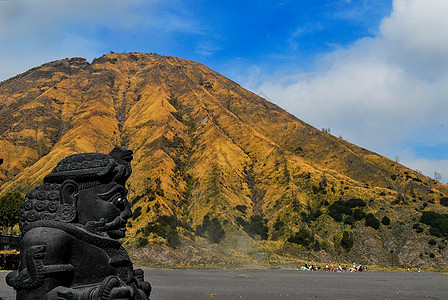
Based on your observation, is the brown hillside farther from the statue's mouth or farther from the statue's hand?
the statue's hand

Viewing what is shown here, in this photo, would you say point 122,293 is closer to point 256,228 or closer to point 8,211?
point 8,211

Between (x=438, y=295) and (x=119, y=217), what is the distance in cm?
2401

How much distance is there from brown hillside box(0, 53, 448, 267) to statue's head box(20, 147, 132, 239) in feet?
155

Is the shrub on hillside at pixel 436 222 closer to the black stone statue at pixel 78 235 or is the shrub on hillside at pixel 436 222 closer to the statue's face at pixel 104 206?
the black stone statue at pixel 78 235

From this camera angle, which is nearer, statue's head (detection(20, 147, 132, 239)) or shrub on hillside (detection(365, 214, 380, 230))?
statue's head (detection(20, 147, 132, 239))

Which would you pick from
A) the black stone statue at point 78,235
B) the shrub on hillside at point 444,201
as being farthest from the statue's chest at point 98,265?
the shrub on hillside at point 444,201

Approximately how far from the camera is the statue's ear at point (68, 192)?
5.91m

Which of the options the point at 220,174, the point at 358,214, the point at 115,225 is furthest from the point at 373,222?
the point at 115,225

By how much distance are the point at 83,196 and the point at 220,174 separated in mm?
69727

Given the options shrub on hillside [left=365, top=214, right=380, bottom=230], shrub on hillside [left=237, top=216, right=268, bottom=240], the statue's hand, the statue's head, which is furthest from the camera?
shrub on hillside [left=237, top=216, right=268, bottom=240]

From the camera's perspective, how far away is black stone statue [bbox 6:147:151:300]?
5316 mm

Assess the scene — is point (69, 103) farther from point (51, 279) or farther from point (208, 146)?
point (51, 279)

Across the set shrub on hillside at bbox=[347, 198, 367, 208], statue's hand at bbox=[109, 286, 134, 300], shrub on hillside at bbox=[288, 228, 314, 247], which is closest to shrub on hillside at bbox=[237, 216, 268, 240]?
shrub on hillside at bbox=[288, 228, 314, 247]

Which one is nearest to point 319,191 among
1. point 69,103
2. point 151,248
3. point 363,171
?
point 363,171
